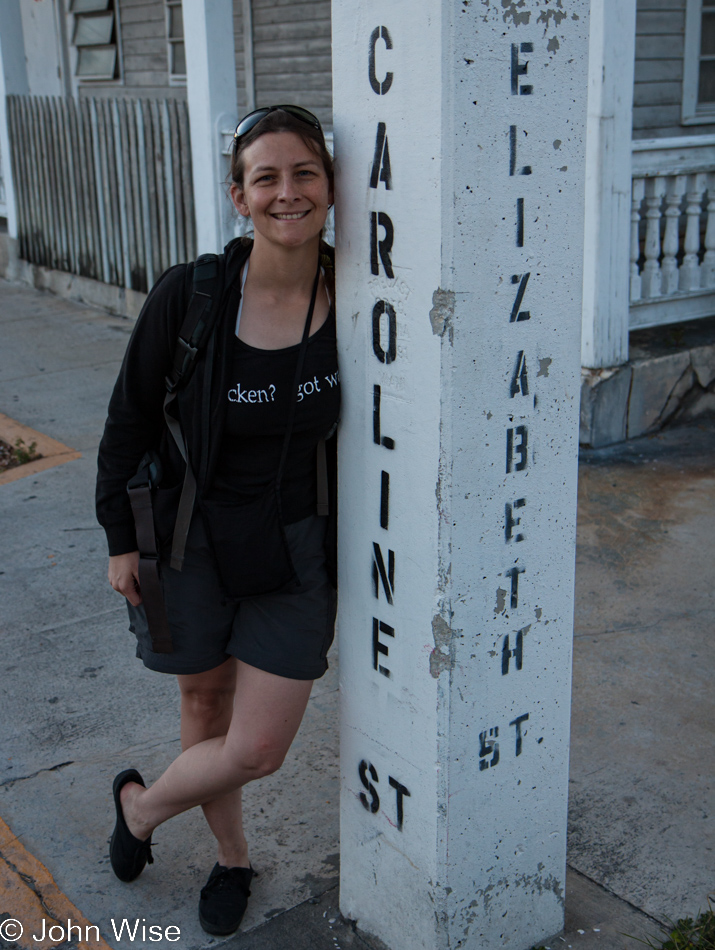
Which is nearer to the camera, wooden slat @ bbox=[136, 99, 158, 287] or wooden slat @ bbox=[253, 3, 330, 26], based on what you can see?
wooden slat @ bbox=[136, 99, 158, 287]

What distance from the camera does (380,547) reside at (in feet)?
7.61

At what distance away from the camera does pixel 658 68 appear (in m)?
8.54

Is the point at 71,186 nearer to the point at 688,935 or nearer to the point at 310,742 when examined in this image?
the point at 310,742

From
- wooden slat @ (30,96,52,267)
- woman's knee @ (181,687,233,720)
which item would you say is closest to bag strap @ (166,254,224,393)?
woman's knee @ (181,687,233,720)

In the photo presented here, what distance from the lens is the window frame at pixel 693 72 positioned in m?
8.48

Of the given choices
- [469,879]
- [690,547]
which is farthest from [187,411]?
[690,547]

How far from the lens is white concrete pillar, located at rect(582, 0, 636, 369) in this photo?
549cm

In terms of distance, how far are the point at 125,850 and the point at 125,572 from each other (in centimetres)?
79

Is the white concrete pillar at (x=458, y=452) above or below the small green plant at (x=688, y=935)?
above

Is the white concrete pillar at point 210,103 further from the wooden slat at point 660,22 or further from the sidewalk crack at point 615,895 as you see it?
the sidewalk crack at point 615,895

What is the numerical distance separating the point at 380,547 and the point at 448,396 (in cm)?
43

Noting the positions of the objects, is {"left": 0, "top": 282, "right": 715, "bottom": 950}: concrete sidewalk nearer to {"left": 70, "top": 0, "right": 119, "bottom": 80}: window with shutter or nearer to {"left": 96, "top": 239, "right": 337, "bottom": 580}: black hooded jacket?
{"left": 96, "top": 239, "right": 337, "bottom": 580}: black hooded jacket

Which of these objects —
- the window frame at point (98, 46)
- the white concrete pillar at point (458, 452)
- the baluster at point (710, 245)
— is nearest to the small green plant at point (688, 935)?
the white concrete pillar at point (458, 452)

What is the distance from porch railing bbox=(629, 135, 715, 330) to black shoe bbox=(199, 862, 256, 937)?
15.1ft
